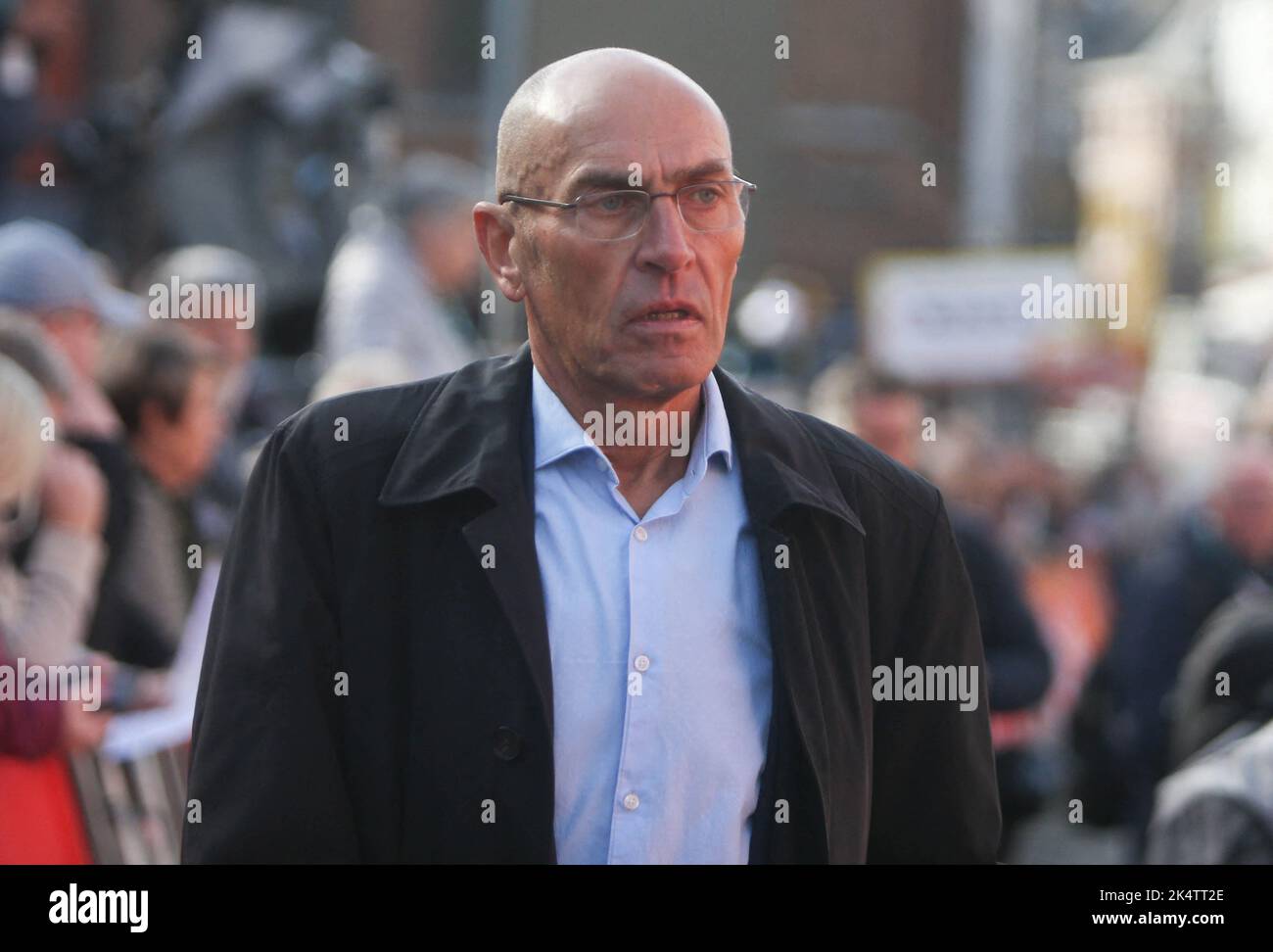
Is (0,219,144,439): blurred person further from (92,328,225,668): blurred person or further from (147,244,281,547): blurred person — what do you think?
(147,244,281,547): blurred person

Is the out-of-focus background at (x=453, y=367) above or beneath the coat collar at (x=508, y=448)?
above

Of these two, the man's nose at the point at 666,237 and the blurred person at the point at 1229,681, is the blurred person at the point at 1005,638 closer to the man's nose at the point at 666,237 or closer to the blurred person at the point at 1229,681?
the blurred person at the point at 1229,681

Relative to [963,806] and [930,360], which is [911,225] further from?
[963,806]

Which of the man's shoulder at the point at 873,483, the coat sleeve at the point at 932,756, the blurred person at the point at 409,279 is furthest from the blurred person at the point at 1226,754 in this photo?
the blurred person at the point at 409,279

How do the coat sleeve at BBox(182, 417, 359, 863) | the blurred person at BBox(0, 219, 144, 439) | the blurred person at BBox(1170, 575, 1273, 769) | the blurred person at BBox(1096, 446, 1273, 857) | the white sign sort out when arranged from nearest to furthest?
the coat sleeve at BBox(182, 417, 359, 863)
the blurred person at BBox(1170, 575, 1273, 769)
the blurred person at BBox(0, 219, 144, 439)
the blurred person at BBox(1096, 446, 1273, 857)
the white sign

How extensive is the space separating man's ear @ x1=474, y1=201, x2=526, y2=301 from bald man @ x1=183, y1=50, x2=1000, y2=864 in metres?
0.05

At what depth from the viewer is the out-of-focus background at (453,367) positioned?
14.8ft

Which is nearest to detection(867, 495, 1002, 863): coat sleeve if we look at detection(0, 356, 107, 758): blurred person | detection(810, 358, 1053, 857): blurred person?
detection(0, 356, 107, 758): blurred person

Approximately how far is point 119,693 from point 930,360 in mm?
8956

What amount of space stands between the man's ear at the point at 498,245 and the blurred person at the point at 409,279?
4.22 meters

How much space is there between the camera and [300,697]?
2.61 m

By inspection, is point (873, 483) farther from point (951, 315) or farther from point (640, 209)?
point (951, 315)

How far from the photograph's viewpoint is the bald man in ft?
8.61

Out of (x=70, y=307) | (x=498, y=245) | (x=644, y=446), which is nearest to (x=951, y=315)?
(x=70, y=307)
